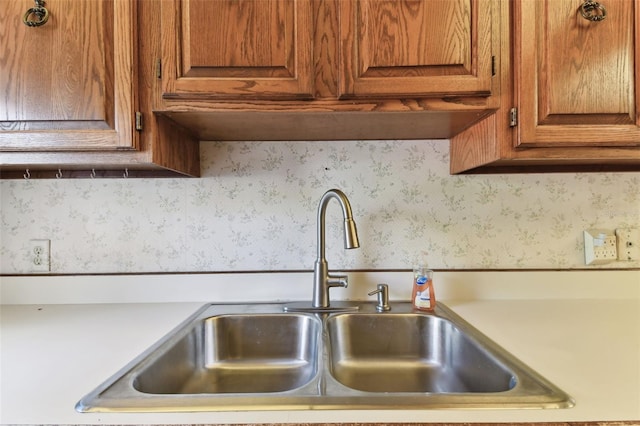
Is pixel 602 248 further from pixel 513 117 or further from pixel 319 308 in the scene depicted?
pixel 319 308

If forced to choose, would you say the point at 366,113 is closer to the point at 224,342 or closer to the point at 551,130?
the point at 551,130

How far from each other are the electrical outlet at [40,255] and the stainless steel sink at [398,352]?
977mm

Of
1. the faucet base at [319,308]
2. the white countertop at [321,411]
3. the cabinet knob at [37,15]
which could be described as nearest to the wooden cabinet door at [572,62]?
the white countertop at [321,411]

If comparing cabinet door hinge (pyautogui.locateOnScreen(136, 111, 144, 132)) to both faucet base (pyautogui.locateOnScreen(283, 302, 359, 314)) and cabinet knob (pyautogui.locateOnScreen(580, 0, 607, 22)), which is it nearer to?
faucet base (pyautogui.locateOnScreen(283, 302, 359, 314))

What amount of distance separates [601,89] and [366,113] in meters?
0.54

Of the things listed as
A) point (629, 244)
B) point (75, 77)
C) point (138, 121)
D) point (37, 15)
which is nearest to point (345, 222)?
point (138, 121)

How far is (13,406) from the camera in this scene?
1.73ft

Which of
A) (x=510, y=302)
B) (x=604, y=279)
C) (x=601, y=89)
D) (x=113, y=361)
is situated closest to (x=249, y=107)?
(x=113, y=361)

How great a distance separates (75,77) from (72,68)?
2 cm

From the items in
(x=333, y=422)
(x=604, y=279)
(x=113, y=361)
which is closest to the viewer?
(x=333, y=422)

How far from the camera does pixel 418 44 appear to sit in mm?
773

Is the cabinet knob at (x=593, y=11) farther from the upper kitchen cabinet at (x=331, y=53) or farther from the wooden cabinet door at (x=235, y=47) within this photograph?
the wooden cabinet door at (x=235, y=47)

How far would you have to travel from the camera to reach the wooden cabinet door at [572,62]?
Result: 77 cm

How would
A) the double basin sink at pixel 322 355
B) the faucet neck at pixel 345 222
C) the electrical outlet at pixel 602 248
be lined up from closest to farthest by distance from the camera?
1. the double basin sink at pixel 322 355
2. the faucet neck at pixel 345 222
3. the electrical outlet at pixel 602 248
